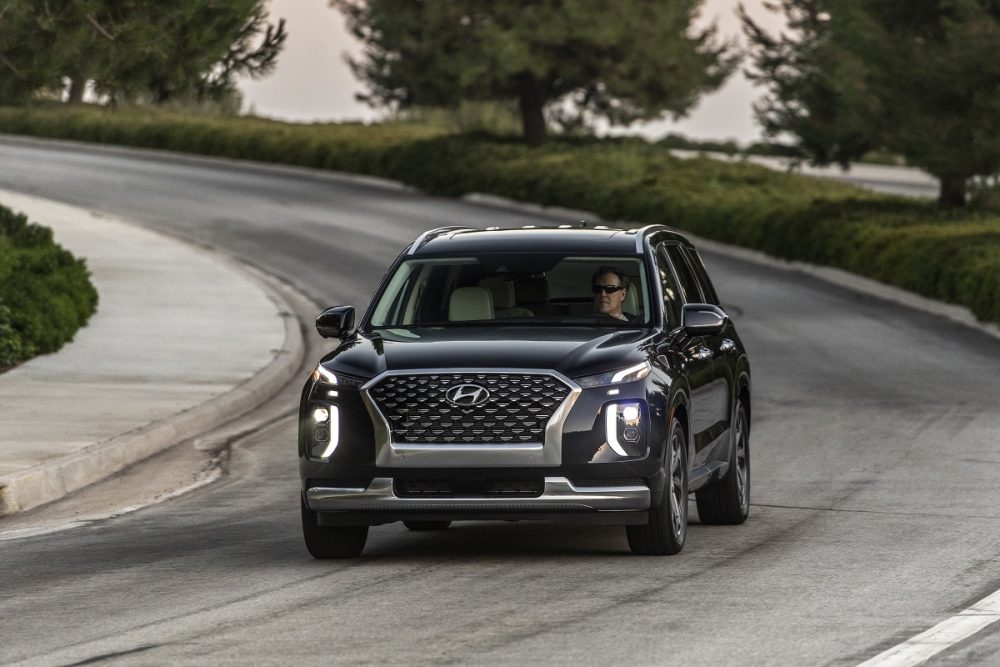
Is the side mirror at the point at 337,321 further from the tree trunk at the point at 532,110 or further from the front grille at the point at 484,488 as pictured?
the tree trunk at the point at 532,110

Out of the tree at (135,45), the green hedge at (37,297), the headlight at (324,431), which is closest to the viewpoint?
the headlight at (324,431)

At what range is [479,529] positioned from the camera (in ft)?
42.3

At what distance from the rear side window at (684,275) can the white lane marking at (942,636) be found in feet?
12.2

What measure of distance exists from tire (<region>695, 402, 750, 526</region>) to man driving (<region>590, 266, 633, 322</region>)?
1390mm

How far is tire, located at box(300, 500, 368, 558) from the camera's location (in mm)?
11148

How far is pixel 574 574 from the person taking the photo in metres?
10.6

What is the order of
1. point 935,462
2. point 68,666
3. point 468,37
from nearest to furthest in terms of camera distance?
point 68,666, point 935,462, point 468,37

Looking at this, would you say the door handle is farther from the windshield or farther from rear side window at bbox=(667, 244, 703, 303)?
rear side window at bbox=(667, 244, 703, 303)

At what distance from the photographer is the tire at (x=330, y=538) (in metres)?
11.1

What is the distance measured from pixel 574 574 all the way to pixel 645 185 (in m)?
38.6

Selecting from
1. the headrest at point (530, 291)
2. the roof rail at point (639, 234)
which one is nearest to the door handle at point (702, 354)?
the roof rail at point (639, 234)

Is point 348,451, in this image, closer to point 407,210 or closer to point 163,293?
point 163,293

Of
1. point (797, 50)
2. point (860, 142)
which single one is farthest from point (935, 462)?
point (797, 50)

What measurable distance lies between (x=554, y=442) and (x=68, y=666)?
3172 mm
